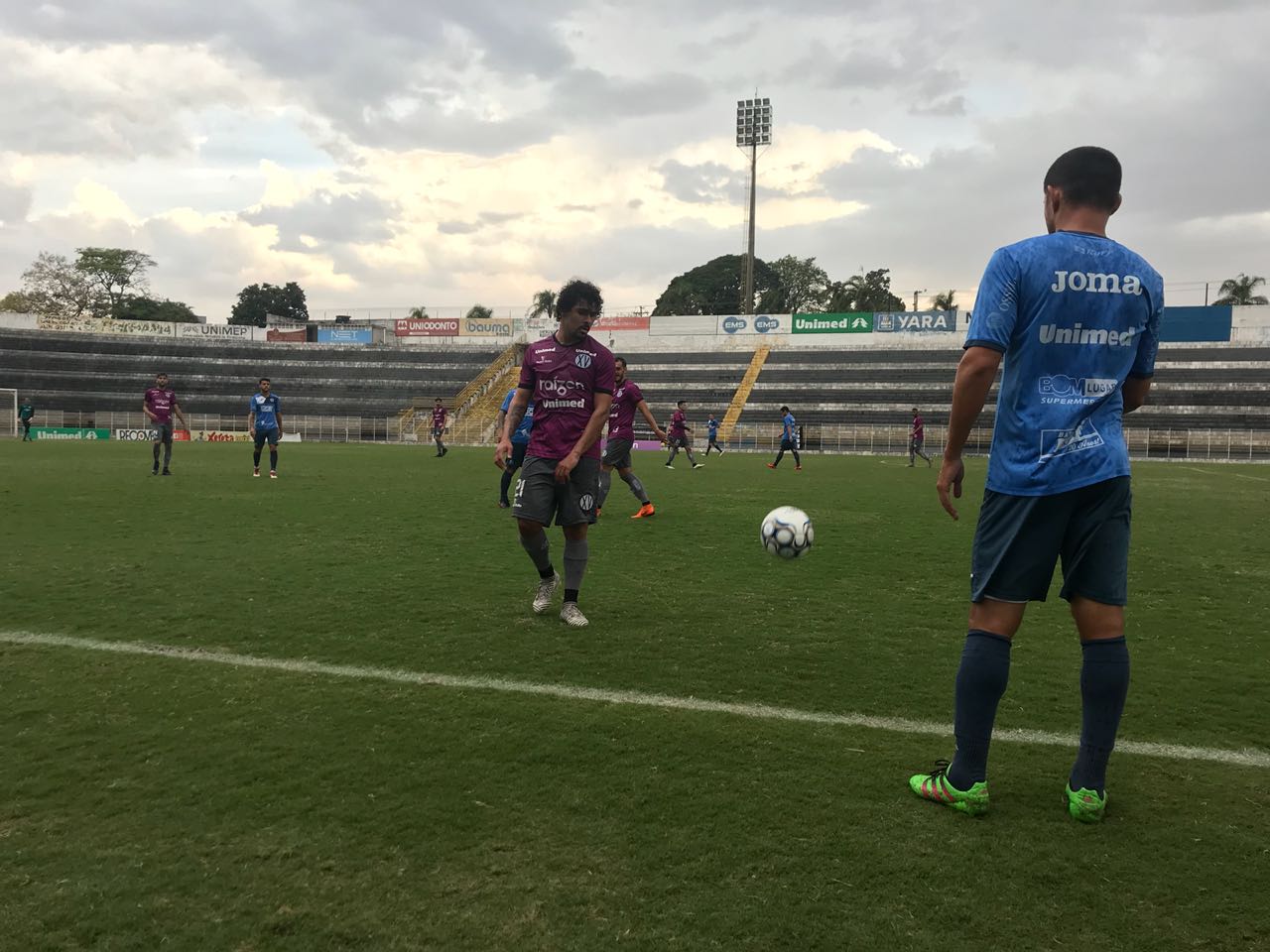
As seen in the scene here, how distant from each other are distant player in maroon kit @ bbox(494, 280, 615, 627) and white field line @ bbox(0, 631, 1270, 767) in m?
1.30

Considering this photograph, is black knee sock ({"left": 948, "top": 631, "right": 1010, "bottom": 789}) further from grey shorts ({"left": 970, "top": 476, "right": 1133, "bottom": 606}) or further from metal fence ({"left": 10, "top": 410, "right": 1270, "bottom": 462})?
metal fence ({"left": 10, "top": 410, "right": 1270, "bottom": 462})

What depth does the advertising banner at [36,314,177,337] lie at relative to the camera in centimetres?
5509

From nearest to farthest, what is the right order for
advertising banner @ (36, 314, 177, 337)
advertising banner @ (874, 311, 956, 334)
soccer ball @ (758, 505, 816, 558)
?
soccer ball @ (758, 505, 816, 558) → advertising banner @ (874, 311, 956, 334) → advertising banner @ (36, 314, 177, 337)

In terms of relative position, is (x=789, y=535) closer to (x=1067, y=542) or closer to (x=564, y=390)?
(x=564, y=390)

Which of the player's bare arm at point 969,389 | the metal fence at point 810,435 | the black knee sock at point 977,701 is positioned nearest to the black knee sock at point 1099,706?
the black knee sock at point 977,701

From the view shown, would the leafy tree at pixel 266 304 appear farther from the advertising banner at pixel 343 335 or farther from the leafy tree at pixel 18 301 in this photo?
the advertising banner at pixel 343 335

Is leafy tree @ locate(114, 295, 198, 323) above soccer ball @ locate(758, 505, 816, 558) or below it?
above

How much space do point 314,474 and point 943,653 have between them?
15.1 m

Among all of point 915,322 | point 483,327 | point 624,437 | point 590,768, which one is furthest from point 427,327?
point 590,768

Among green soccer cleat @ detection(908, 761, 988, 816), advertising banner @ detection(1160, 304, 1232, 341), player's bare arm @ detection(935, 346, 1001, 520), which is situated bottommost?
green soccer cleat @ detection(908, 761, 988, 816)

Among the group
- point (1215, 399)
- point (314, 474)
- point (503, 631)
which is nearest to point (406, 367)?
point (314, 474)

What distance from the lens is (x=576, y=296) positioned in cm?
513

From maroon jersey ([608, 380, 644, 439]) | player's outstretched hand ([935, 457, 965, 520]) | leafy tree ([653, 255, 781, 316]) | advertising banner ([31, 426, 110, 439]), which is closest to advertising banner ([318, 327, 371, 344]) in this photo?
advertising banner ([31, 426, 110, 439])

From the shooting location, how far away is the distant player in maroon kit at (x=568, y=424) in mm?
5152
